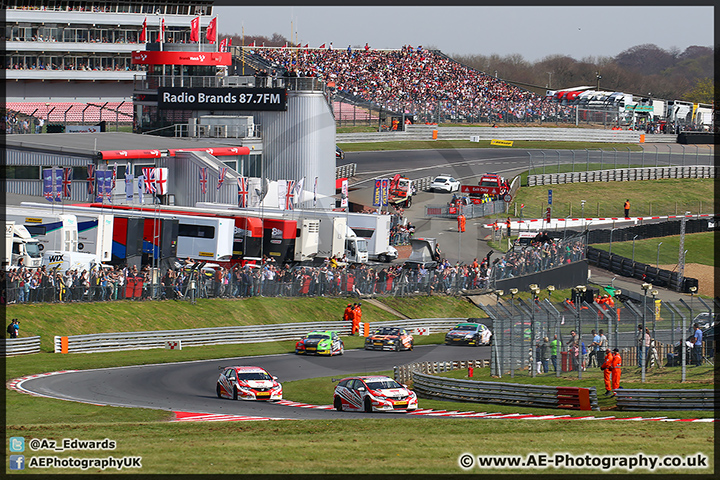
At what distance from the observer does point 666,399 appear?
77.0 feet

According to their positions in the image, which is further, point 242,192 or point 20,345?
point 242,192

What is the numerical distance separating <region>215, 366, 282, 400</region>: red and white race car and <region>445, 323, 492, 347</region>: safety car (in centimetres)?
1573

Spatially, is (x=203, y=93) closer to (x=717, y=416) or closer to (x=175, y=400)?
(x=175, y=400)

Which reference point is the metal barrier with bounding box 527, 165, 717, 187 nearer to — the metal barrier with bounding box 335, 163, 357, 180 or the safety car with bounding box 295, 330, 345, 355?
the metal barrier with bounding box 335, 163, 357, 180

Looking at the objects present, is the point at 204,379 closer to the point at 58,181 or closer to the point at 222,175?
the point at 58,181

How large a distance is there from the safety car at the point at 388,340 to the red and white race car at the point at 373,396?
1312 centimetres

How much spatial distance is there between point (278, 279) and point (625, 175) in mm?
48871

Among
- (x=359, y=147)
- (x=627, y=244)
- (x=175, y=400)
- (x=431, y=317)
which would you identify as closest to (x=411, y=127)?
(x=359, y=147)

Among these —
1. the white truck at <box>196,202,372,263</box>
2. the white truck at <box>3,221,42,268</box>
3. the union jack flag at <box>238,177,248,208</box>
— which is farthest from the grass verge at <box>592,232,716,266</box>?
the white truck at <box>3,221,42,268</box>

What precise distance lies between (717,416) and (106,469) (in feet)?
46.3

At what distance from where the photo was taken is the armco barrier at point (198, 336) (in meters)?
36.8

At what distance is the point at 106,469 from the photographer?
640 inches

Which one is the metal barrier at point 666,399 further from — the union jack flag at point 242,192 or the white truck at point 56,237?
the union jack flag at point 242,192

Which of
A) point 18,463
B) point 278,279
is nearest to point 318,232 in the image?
point 278,279
